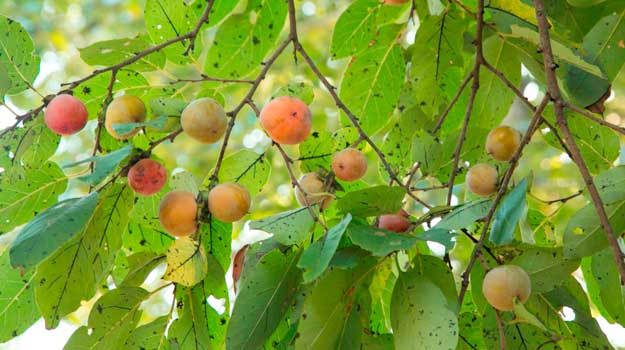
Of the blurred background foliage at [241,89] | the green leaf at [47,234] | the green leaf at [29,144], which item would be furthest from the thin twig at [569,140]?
the blurred background foliage at [241,89]

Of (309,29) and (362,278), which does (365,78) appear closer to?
(362,278)

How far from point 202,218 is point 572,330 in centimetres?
45

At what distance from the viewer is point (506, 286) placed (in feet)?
2.55

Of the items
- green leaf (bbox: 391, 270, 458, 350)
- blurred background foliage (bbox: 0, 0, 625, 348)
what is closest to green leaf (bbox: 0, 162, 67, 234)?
green leaf (bbox: 391, 270, 458, 350)

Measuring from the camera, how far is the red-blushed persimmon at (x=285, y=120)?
937 mm

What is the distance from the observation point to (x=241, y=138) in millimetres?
4137

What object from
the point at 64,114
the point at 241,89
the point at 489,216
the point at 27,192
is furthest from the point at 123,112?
the point at 241,89

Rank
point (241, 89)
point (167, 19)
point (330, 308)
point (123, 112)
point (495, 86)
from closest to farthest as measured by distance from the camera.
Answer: point (330, 308), point (123, 112), point (167, 19), point (495, 86), point (241, 89)

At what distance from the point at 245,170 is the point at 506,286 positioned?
Answer: 43 centimetres

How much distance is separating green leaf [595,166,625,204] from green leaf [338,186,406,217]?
0.22 m

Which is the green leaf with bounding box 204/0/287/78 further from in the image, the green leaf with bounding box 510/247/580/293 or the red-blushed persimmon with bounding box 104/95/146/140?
the green leaf with bounding box 510/247/580/293

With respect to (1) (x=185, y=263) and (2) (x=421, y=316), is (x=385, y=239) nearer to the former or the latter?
(2) (x=421, y=316)

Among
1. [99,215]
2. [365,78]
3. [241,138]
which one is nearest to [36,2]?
[241,138]

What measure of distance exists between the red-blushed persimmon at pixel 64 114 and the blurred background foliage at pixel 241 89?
Answer: 1857mm
